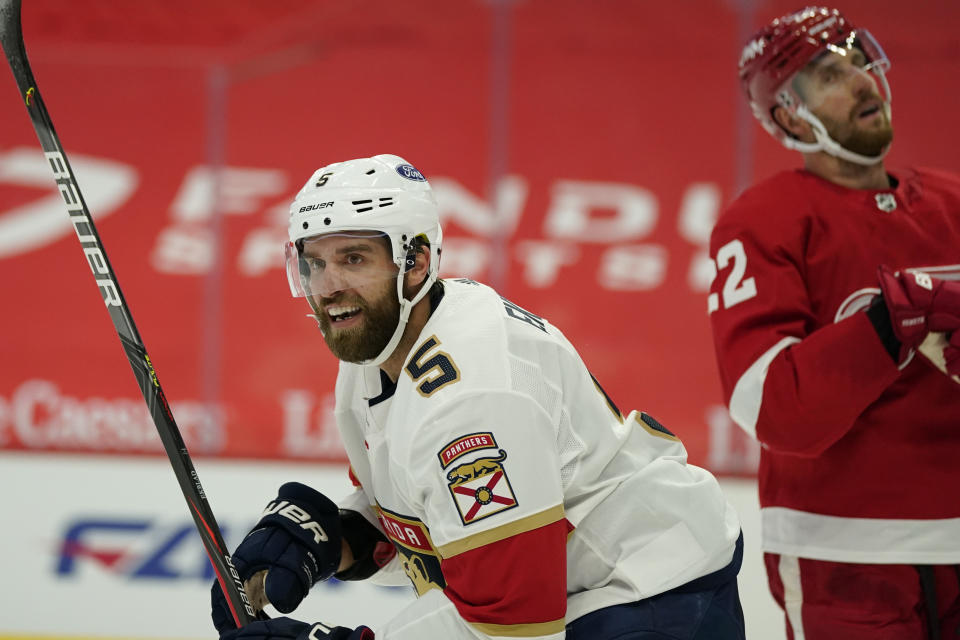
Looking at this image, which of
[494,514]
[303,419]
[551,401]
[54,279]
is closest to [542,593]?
[494,514]

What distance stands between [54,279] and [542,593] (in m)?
4.03

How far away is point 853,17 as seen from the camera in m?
4.77

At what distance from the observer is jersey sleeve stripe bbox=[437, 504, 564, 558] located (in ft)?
4.21

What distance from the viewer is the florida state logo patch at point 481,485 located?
50.9 inches

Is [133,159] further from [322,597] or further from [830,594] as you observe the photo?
[830,594]

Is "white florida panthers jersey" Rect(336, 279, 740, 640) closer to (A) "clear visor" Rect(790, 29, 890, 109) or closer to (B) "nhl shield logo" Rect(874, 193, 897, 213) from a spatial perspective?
(B) "nhl shield logo" Rect(874, 193, 897, 213)

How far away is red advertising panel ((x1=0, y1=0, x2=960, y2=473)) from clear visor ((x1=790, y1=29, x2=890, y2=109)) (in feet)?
9.36

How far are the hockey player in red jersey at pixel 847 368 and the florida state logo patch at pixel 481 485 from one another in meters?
0.47

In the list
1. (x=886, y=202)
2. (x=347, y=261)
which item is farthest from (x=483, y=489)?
(x=886, y=202)

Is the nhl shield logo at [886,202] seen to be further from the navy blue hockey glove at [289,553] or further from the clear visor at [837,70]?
the navy blue hockey glove at [289,553]

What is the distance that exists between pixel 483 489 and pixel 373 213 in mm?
440

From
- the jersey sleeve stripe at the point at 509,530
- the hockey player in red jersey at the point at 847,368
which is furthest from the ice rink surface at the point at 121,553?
the jersey sleeve stripe at the point at 509,530

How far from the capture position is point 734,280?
5.48 feet

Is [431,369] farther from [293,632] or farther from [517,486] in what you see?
[293,632]
